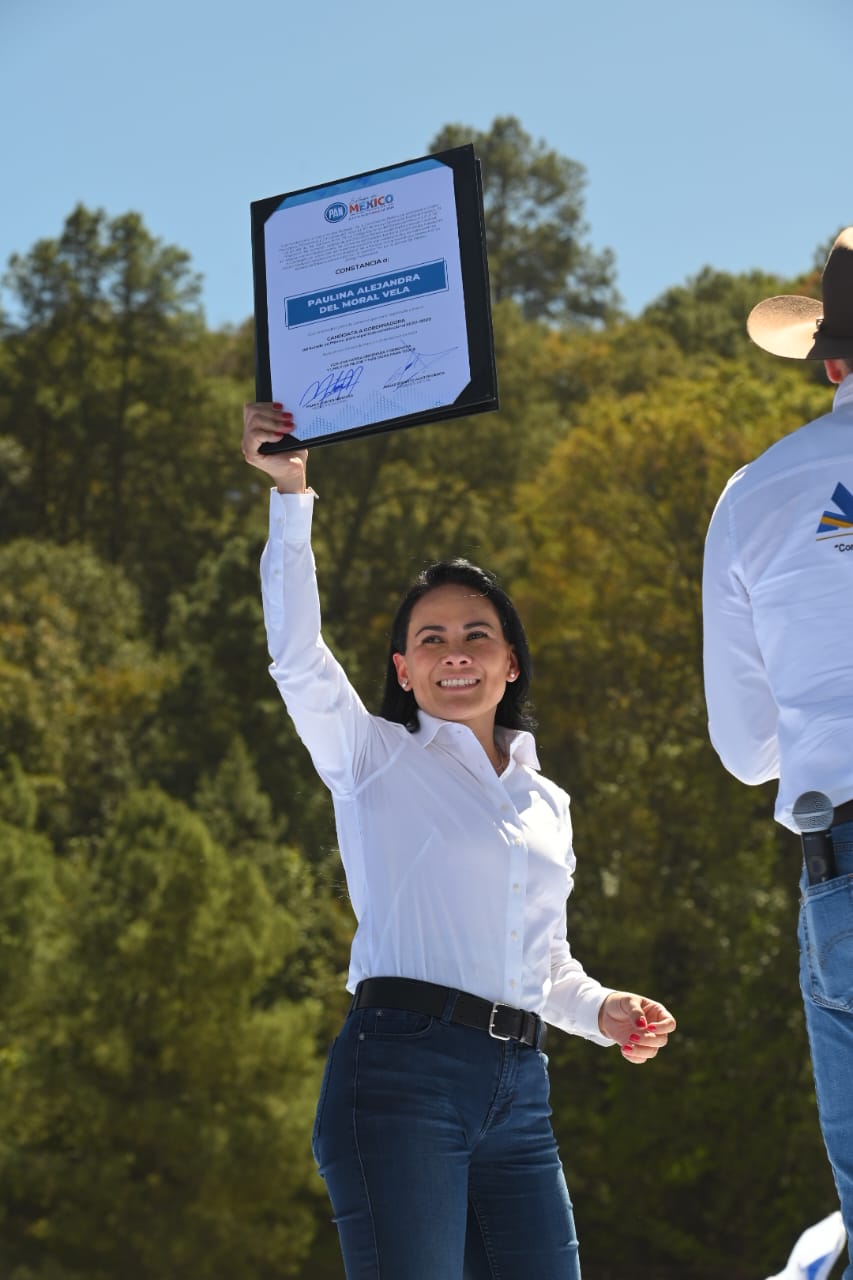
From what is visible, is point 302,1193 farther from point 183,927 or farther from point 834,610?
point 834,610

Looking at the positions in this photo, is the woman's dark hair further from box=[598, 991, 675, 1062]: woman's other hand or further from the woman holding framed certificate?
box=[598, 991, 675, 1062]: woman's other hand

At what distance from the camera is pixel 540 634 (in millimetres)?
20875

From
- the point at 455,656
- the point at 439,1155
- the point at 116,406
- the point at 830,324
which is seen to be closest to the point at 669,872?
the point at 116,406

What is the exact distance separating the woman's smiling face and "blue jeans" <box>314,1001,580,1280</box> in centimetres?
49

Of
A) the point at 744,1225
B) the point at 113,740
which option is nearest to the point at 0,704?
the point at 113,740

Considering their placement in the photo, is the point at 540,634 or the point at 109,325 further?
the point at 109,325

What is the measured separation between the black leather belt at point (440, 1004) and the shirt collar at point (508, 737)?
372 millimetres

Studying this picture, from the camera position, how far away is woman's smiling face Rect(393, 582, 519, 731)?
7.73 feet

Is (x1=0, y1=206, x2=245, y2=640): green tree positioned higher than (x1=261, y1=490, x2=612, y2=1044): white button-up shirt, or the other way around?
(x1=0, y1=206, x2=245, y2=640): green tree

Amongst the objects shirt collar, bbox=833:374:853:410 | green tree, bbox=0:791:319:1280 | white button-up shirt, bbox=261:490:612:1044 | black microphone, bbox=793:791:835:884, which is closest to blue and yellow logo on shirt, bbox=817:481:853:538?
shirt collar, bbox=833:374:853:410

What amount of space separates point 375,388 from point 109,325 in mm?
27893

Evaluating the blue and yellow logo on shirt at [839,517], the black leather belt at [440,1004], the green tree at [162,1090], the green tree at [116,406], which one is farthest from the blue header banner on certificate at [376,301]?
the green tree at [116,406]

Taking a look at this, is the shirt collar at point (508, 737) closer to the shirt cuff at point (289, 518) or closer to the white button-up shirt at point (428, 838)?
the white button-up shirt at point (428, 838)
